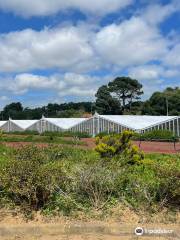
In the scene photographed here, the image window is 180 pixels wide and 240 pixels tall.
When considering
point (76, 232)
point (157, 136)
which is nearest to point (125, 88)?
point (157, 136)

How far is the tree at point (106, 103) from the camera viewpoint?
71062mm

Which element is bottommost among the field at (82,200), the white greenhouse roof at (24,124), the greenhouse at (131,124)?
the field at (82,200)

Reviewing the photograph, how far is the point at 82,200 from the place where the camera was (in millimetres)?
6969

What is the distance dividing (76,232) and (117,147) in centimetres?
490

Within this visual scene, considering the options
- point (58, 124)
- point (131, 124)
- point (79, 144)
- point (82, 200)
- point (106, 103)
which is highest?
point (106, 103)

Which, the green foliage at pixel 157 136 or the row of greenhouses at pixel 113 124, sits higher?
the row of greenhouses at pixel 113 124

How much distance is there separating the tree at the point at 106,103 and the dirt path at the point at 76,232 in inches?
2539

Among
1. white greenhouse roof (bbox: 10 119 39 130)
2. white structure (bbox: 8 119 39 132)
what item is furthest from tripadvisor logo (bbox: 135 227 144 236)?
white greenhouse roof (bbox: 10 119 39 130)

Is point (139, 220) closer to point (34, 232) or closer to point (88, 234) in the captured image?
point (88, 234)

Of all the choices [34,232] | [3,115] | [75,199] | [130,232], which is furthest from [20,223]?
[3,115]

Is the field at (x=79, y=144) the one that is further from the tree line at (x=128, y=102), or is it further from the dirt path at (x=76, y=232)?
the tree line at (x=128, y=102)

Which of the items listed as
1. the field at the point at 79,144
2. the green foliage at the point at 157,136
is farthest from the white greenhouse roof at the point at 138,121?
the field at the point at 79,144

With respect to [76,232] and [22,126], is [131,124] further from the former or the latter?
[76,232]

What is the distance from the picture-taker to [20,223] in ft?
21.4
